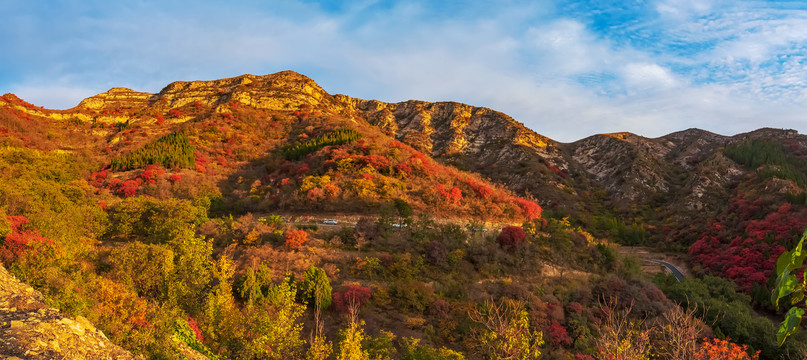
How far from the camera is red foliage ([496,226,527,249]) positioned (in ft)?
89.5

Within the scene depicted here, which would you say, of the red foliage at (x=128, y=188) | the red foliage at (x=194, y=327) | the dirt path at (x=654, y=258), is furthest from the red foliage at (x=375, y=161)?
the dirt path at (x=654, y=258)

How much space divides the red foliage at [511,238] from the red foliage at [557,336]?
807cm

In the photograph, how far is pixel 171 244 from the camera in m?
19.2

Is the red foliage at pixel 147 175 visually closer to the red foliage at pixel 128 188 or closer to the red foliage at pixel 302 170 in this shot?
the red foliage at pixel 128 188

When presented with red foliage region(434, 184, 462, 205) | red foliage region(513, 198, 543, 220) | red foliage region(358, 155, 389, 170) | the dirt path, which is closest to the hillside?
red foliage region(434, 184, 462, 205)

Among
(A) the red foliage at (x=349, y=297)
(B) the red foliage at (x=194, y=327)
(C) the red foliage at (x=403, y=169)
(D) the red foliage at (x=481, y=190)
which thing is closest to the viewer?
(B) the red foliage at (x=194, y=327)

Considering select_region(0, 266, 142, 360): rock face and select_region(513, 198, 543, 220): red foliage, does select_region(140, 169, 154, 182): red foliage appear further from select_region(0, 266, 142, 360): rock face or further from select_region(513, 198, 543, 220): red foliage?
select_region(513, 198, 543, 220): red foliage

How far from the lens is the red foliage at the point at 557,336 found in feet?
62.5

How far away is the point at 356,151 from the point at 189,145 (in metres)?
23.0

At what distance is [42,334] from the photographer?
354 inches

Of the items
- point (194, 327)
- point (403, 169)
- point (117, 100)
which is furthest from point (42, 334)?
point (117, 100)

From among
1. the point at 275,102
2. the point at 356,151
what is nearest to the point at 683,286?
the point at 356,151

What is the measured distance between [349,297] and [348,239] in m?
7.66

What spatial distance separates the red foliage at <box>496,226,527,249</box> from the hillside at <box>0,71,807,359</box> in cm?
14
